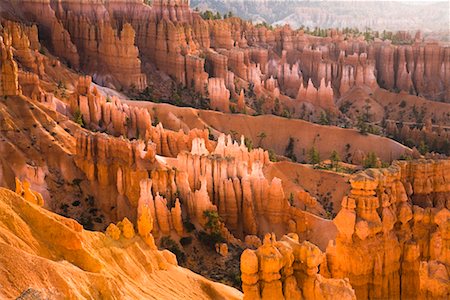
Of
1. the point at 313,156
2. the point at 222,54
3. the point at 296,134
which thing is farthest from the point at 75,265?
the point at 222,54

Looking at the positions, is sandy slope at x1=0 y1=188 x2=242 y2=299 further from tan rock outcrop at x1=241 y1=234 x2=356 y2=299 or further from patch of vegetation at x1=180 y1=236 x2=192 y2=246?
patch of vegetation at x1=180 y1=236 x2=192 y2=246

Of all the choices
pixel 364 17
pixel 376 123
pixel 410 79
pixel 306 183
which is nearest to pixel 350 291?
pixel 306 183

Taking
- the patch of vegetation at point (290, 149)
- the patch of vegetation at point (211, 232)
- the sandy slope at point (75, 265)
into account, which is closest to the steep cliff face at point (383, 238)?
the sandy slope at point (75, 265)

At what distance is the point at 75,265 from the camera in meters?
11.9

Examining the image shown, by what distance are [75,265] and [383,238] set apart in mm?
7896

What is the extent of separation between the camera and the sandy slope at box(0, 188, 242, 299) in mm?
9359

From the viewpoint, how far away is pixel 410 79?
73.6 m

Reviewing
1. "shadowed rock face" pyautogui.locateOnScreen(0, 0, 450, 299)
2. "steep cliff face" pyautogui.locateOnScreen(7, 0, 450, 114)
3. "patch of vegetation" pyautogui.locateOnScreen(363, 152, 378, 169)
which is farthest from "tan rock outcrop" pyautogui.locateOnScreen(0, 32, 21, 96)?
"patch of vegetation" pyautogui.locateOnScreen(363, 152, 378, 169)

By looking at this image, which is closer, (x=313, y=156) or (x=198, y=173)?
(x=198, y=173)

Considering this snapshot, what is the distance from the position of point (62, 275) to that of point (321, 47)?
7015 centimetres

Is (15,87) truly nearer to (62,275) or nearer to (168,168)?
(168,168)

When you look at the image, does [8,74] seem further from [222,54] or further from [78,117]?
[222,54]

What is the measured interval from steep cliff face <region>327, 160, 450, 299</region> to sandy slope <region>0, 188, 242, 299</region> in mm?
3558

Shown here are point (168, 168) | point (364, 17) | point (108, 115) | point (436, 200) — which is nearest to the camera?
point (436, 200)
